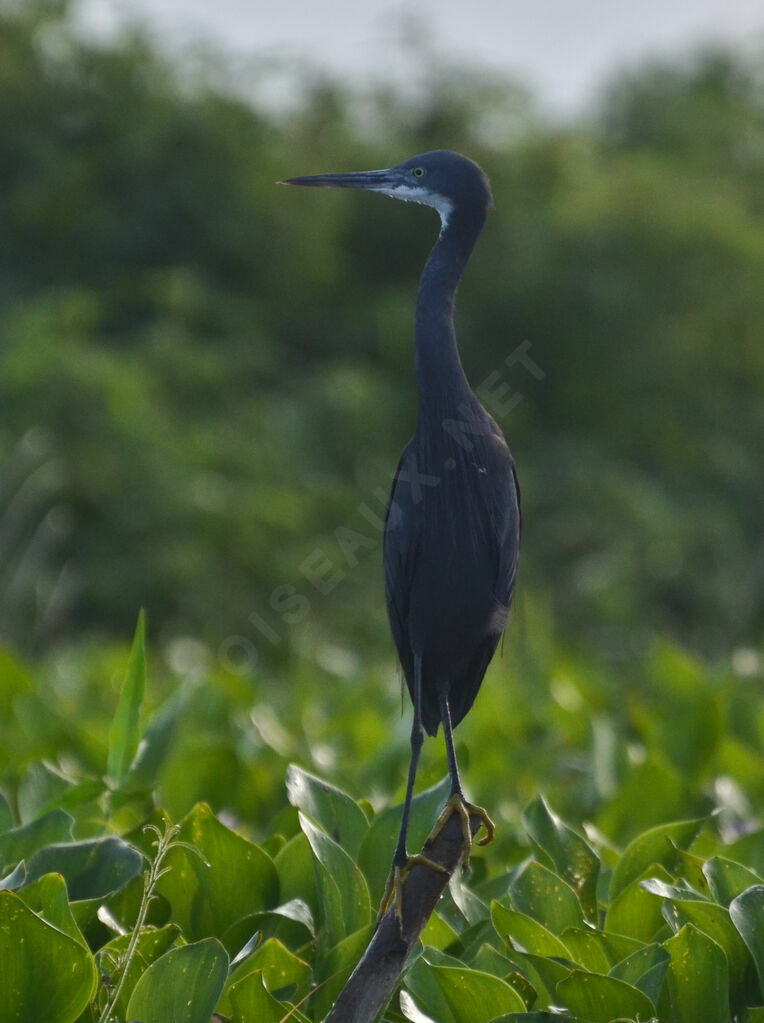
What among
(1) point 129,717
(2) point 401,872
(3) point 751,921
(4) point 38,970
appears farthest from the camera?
(1) point 129,717

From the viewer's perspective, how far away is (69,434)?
11.4m

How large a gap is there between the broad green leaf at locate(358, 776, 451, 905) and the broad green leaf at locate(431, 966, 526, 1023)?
0.51m

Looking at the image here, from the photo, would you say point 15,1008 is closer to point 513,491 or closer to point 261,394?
point 513,491

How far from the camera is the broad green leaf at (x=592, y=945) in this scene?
185cm

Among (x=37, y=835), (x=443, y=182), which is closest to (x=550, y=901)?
(x=37, y=835)

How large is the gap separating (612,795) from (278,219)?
41.9 feet

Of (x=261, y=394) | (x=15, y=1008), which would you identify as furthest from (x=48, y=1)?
(x=15, y=1008)

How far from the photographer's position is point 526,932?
184 centimetres

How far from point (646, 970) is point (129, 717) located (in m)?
0.99

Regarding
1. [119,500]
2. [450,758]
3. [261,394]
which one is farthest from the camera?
[261,394]

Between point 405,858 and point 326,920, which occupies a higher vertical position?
point 405,858

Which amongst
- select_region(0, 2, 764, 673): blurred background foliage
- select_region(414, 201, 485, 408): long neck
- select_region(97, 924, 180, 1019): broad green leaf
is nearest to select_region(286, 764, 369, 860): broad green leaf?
select_region(97, 924, 180, 1019): broad green leaf

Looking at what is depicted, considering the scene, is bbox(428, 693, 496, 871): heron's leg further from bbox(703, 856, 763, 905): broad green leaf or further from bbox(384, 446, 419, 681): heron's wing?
bbox(703, 856, 763, 905): broad green leaf

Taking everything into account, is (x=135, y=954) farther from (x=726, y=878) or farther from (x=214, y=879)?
(x=726, y=878)
